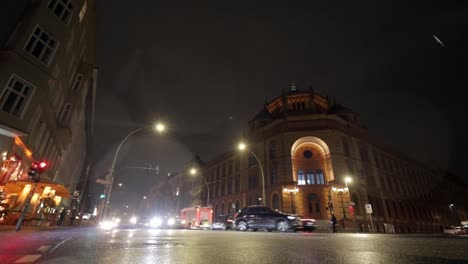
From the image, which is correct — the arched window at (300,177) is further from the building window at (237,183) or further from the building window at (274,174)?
the building window at (237,183)

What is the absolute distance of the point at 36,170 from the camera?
1033 cm

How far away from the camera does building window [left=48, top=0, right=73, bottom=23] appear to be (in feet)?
59.5

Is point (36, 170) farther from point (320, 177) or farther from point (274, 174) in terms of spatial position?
point (320, 177)

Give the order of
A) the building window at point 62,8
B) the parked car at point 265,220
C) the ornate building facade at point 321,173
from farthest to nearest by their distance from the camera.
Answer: the ornate building facade at point 321,173 → the building window at point 62,8 → the parked car at point 265,220

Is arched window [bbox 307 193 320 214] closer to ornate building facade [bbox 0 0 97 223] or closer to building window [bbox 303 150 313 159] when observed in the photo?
building window [bbox 303 150 313 159]

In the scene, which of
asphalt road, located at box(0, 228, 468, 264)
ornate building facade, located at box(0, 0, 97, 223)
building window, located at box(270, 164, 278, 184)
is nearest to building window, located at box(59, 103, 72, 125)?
ornate building facade, located at box(0, 0, 97, 223)

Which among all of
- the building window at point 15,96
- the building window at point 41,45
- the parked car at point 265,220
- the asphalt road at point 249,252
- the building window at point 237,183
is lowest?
the asphalt road at point 249,252

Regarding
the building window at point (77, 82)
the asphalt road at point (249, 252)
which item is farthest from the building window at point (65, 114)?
the asphalt road at point (249, 252)

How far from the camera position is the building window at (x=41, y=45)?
53.5 ft

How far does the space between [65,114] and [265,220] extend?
2215 centimetres

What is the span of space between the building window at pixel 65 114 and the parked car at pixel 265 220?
19.6 metres

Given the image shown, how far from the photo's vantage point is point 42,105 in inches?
701

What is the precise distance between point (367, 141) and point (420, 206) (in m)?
22.4

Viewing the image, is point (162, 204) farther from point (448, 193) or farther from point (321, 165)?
point (448, 193)
